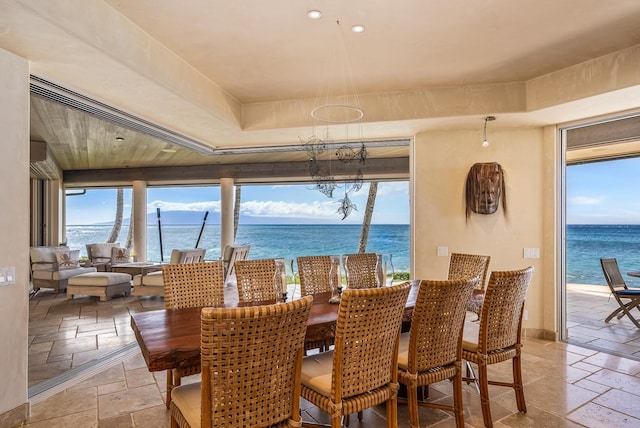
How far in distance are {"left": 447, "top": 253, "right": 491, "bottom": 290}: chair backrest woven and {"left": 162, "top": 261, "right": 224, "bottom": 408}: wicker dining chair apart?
7.81 feet

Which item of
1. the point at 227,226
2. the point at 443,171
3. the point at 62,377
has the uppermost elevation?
the point at 443,171

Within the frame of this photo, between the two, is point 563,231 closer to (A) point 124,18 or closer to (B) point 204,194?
(A) point 124,18

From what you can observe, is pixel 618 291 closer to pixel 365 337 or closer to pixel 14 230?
pixel 365 337

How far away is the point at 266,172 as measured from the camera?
→ 889 cm

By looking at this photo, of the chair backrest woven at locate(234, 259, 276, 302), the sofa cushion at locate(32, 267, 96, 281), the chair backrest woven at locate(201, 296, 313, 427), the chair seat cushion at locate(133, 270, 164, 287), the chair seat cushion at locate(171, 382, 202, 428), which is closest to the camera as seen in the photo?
the chair backrest woven at locate(201, 296, 313, 427)

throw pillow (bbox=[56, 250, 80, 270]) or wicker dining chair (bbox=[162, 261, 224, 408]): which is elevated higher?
wicker dining chair (bbox=[162, 261, 224, 408])

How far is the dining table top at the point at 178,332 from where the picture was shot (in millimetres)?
1720

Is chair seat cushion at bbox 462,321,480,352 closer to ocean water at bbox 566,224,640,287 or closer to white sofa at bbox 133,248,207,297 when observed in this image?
white sofa at bbox 133,248,207,297

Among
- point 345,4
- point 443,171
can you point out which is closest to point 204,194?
point 443,171

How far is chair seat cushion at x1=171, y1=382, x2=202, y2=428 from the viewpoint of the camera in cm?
170

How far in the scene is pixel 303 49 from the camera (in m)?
3.20

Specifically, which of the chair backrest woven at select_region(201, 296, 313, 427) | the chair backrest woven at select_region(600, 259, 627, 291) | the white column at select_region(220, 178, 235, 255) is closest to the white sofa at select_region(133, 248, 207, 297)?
the white column at select_region(220, 178, 235, 255)

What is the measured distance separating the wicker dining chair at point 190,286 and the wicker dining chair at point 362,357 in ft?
3.59

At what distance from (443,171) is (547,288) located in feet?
5.90
